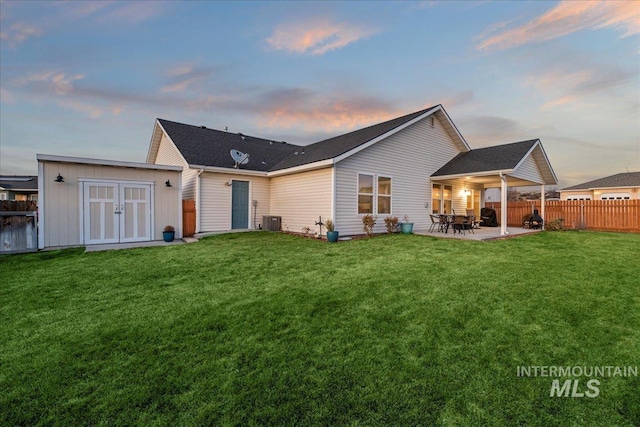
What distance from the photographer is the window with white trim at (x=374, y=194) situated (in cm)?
1105

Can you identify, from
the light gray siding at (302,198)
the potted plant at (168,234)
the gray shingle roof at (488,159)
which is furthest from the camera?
the gray shingle roof at (488,159)

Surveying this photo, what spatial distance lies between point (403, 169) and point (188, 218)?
9.54 meters

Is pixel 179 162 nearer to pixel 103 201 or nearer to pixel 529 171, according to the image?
pixel 103 201

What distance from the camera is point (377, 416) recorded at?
1936mm

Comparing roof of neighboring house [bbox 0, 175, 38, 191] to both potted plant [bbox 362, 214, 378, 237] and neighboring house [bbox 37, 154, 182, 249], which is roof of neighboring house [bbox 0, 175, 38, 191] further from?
potted plant [bbox 362, 214, 378, 237]

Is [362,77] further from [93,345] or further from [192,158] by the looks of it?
[93,345]

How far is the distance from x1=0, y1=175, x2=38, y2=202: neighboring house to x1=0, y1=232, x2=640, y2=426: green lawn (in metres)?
30.7

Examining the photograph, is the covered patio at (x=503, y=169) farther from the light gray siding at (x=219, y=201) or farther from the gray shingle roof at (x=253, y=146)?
the light gray siding at (x=219, y=201)

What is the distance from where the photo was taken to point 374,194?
11.3m

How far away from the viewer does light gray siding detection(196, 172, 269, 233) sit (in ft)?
39.4

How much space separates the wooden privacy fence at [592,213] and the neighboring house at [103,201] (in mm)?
18152

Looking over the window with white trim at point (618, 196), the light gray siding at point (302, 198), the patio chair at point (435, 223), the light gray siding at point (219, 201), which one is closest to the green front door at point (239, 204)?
the light gray siding at point (219, 201)

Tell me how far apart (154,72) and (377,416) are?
15.1 m

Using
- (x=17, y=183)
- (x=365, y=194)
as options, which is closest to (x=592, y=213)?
(x=365, y=194)
